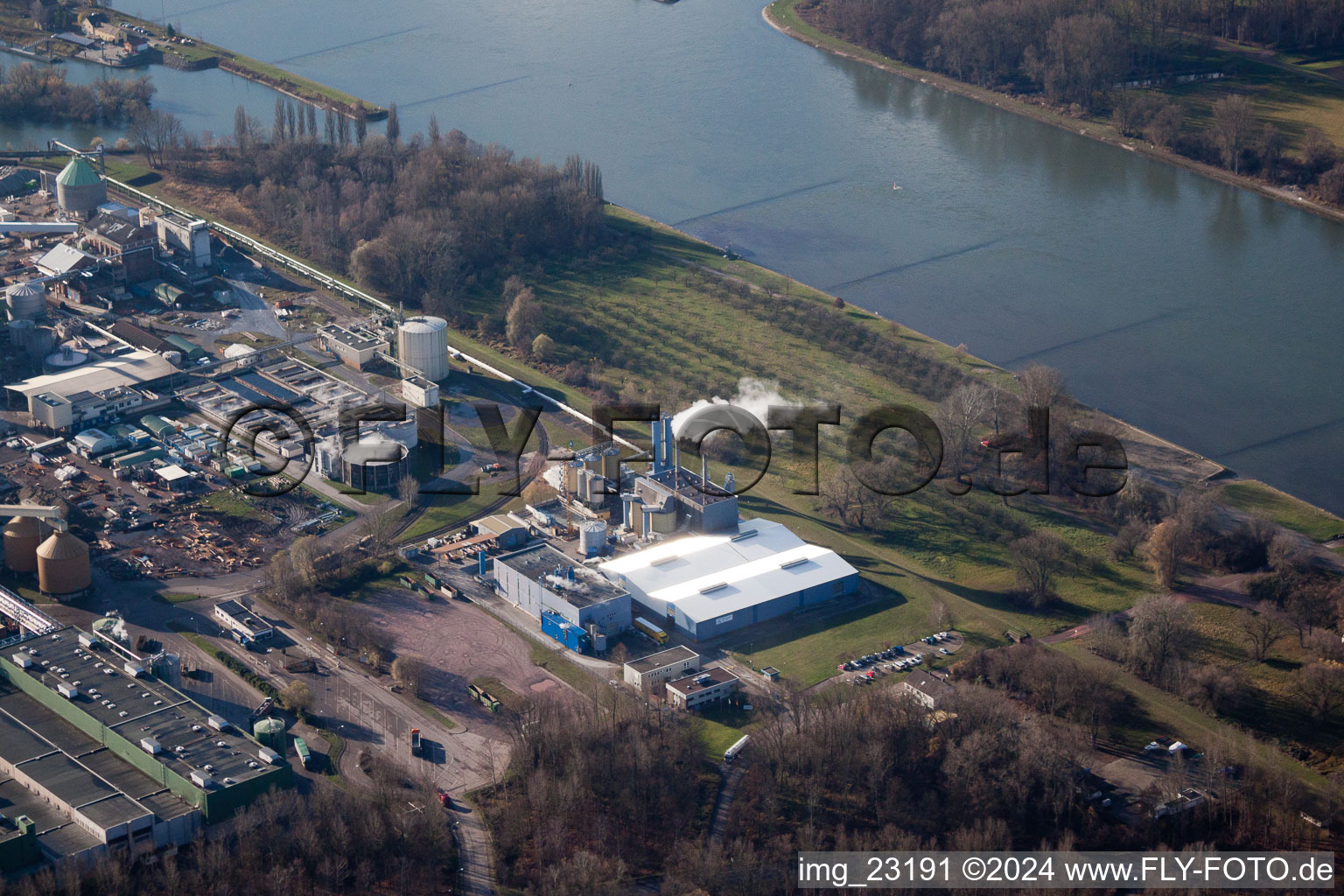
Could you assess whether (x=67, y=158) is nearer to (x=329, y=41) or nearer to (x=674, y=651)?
(x=329, y=41)

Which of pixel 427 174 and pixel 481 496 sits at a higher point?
pixel 427 174

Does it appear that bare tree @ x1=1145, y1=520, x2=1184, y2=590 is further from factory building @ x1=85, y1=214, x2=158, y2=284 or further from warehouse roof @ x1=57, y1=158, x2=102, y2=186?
warehouse roof @ x1=57, y1=158, x2=102, y2=186

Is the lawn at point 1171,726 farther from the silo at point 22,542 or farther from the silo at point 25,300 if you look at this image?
the silo at point 25,300

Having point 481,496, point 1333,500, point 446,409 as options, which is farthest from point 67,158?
point 1333,500

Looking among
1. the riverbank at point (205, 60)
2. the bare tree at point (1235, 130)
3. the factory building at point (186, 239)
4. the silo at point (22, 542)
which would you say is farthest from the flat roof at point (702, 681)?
the riverbank at point (205, 60)

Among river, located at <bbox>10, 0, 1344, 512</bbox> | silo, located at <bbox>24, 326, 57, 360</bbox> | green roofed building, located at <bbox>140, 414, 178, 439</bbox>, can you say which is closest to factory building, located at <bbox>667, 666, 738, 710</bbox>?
green roofed building, located at <bbox>140, 414, 178, 439</bbox>

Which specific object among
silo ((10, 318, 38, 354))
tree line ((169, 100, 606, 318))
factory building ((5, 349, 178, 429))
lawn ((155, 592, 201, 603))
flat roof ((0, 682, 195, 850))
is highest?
tree line ((169, 100, 606, 318))
